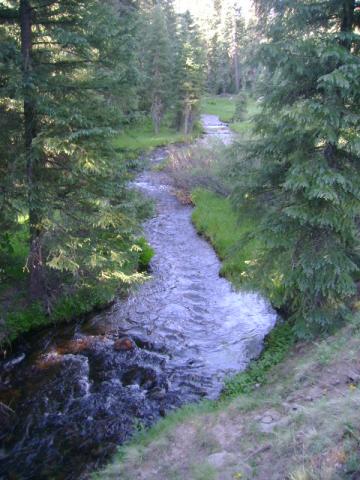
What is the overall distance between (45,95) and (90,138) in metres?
1.59

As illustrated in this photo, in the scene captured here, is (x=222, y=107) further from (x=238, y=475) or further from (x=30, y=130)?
(x=238, y=475)

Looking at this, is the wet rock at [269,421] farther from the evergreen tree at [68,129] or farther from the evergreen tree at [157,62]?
the evergreen tree at [157,62]

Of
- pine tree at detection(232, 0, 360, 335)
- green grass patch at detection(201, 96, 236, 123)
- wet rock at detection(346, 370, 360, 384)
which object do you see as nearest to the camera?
wet rock at detection(346, 370, 360, 384)

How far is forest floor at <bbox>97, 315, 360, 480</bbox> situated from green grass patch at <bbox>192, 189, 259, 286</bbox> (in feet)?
20.9

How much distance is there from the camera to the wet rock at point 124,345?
1107cm

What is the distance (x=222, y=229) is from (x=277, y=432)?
46.4ft

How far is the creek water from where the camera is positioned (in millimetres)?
7863

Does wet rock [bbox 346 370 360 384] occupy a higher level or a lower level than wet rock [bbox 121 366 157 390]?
higher

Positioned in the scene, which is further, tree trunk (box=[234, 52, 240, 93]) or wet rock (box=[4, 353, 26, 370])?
tree trunk (box=[234, 52, 240, 93])

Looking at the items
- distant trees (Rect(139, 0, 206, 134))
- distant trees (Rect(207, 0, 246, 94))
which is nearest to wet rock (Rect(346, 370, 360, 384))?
distant trees (Rect(139, 0, 206, 134))

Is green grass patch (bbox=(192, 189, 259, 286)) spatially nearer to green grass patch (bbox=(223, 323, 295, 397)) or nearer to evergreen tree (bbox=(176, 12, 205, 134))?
green grass patch (bbox=(223, 323, 295, 397))

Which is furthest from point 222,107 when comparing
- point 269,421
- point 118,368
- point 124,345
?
point 269,421

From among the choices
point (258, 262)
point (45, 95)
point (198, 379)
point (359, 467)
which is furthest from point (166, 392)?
point (45, 95)

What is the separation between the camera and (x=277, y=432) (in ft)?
18.6
